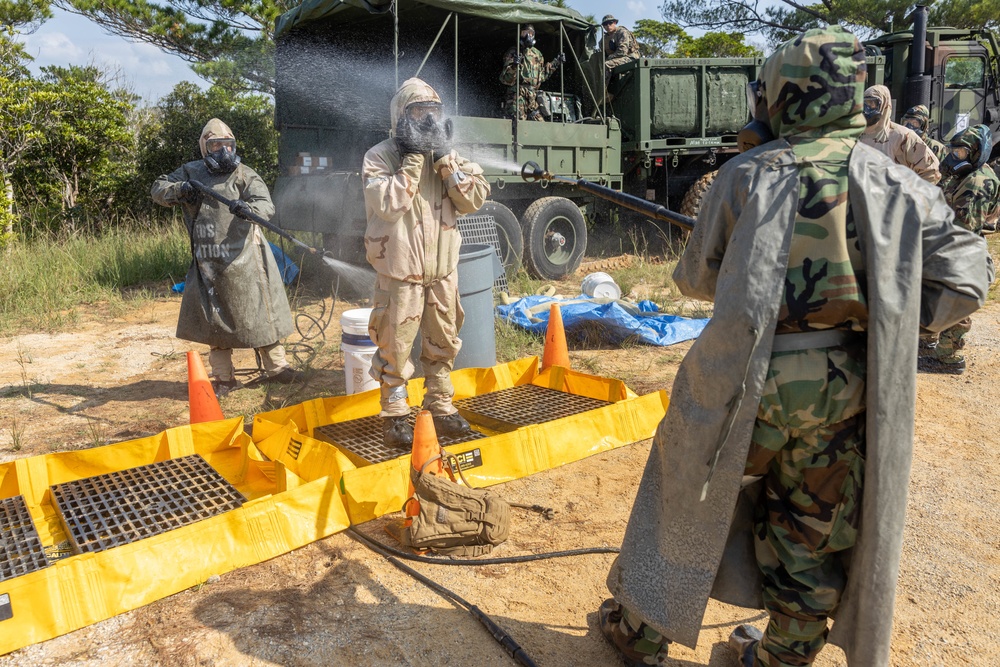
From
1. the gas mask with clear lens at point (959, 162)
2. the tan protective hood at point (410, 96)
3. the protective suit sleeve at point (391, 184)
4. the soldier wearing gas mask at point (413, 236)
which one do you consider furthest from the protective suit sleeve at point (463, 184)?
the gas mask with clear lens at point (959, 162)

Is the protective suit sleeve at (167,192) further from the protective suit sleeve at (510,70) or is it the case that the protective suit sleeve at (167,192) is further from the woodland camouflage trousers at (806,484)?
the protective suit sleeve at (510,70)

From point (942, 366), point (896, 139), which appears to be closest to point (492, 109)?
point (896, 139)

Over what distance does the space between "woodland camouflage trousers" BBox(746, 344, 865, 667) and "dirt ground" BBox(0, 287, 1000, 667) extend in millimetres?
547

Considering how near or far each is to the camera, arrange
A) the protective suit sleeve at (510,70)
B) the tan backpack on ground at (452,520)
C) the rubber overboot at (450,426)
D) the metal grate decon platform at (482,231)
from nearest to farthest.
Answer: the tan backpack on ground at (452,520) → the rubber overboot at (450,426) → the metal grate decon platform at (482,231) → the protective suit sleeve at (510,70)

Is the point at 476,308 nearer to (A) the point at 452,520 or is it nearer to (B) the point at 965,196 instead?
(A) the point at 452,520

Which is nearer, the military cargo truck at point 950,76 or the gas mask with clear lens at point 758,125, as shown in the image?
the gas mask with clear lens at point 758,125

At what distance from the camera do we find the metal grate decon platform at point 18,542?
9.22ft

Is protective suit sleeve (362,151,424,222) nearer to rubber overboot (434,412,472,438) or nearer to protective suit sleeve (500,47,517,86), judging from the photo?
rubber overboot (434,412,472,438)

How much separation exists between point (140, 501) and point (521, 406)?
2107 mm

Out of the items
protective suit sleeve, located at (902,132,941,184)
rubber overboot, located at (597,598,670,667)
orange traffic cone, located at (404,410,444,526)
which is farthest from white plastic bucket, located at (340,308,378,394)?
protective suit sleeve, located at (902,132,941,184)

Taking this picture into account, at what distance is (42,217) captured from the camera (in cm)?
1133

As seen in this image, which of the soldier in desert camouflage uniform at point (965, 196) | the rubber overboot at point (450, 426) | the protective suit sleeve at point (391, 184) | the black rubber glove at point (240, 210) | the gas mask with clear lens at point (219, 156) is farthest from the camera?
the soldier in desert camouflage uniform at point (965, 196)

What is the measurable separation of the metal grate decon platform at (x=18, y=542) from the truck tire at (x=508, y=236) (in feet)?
18.9

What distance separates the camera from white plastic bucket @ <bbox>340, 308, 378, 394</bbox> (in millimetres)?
4660
